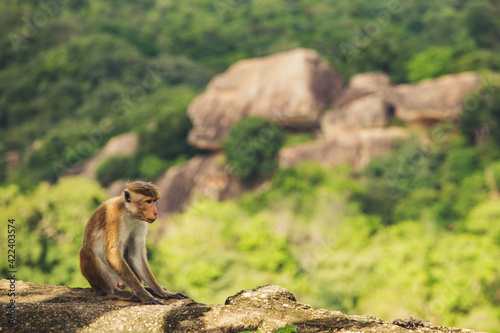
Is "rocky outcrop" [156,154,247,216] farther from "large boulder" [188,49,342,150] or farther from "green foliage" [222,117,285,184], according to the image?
"large boulder" [188,49,342,150]

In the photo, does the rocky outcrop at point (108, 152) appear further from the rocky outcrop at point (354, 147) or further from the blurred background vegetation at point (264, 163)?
the rocky outcrop at point (354, 147)

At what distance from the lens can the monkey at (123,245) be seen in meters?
6.41

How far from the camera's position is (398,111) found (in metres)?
58.8

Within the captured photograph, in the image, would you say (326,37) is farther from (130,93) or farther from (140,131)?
(140,131)

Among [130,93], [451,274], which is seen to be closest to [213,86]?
[130,93]

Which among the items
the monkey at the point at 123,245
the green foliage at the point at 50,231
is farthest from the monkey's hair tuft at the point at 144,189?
the green foliage at the point at 50,231

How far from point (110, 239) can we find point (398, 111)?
54882 millimetres

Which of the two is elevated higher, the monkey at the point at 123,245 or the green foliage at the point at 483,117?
the green foliage at the point at 483,117

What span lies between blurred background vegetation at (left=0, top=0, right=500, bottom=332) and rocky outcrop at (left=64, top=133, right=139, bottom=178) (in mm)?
1075

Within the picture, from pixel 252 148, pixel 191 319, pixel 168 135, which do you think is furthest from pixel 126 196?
pixel 168 135

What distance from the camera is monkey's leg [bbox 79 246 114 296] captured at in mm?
6555

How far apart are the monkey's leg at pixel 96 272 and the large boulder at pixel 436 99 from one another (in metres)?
54.1

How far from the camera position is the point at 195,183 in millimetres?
59281

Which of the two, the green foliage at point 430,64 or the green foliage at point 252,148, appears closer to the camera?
the green foliage at point 252,148
